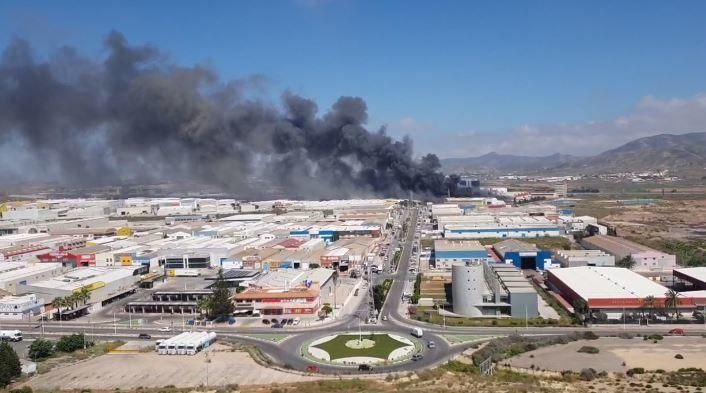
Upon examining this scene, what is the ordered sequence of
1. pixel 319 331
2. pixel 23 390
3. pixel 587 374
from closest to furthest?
pixel 23 390, pixel 587 374, pixel 319 331

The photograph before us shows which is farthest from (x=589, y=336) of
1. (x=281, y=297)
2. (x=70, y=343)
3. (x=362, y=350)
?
(x=70, y=343)

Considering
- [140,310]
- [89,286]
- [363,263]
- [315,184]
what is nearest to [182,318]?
[140,310]

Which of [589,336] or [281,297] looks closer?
[589,336]


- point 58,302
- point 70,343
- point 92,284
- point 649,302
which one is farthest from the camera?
point 92,284

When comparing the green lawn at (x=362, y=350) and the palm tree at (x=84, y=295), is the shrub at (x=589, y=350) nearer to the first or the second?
the green lawn at (x=362, y=350)

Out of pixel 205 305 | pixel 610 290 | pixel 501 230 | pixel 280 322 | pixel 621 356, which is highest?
pixel 501 230

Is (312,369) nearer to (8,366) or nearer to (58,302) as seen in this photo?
(8,366)

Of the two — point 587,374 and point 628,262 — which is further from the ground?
point 628,262

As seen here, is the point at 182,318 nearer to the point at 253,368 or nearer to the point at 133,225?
the point at 253,368

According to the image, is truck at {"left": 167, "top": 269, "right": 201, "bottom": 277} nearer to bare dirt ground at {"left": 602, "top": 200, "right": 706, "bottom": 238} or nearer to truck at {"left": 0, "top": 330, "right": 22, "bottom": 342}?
truck at {"left": 0, "top": 330, "right": 22, "bottom": 342}
